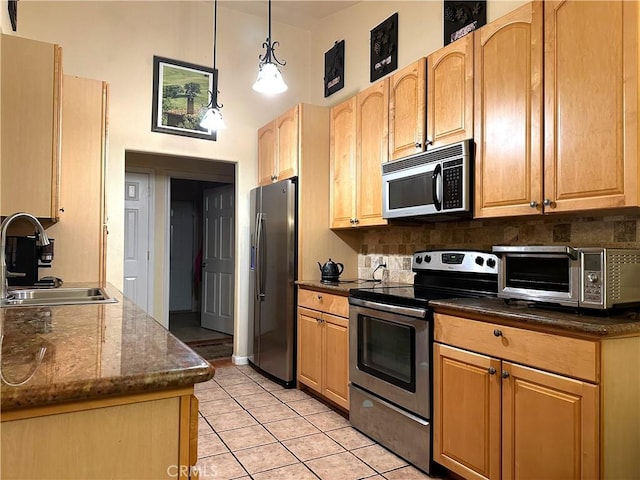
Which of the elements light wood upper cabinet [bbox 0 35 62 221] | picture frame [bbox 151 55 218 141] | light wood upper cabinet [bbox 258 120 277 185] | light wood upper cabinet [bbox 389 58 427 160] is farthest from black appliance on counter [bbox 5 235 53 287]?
light wood upper cabinet [bbox 389 58 427 160]

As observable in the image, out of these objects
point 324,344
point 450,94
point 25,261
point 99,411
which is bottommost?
point 324,344

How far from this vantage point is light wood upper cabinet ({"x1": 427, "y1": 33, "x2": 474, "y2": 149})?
2.37 meters

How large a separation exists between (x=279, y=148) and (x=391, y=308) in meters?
2.11

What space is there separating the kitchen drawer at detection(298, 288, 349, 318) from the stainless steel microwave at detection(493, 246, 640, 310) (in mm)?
1282

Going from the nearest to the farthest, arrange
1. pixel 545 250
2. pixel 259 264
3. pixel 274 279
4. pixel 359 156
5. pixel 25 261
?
pixel 545 250
pixel 25 261
pixel 359 156
pixel 274 279
pixel 259 264

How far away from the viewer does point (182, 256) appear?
7.95m

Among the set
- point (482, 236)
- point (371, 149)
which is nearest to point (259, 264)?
point (371, 149)

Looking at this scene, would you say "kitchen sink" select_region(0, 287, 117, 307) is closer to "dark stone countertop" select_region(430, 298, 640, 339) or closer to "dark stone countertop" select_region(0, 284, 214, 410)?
"dark stone countertop" select_region(0, 284, 214, 410)

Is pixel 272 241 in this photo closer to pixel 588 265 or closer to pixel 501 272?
pixel 501 272

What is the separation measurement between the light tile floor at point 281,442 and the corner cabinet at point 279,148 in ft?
6.10

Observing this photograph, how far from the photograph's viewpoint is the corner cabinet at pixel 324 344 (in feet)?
9.62

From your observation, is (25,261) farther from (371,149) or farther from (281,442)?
(371,149)

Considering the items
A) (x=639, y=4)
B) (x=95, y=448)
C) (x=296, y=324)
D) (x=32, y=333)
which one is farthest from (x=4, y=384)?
(x=296, y=324)

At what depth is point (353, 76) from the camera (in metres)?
3.98
